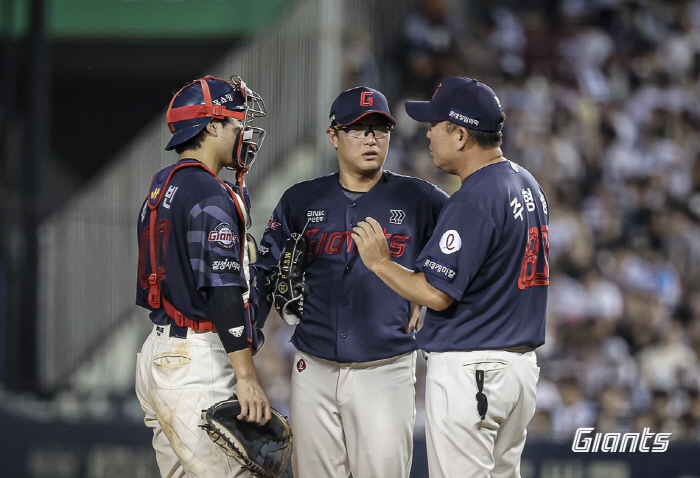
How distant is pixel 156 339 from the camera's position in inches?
134

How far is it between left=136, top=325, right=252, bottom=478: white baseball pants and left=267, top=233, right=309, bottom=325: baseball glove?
0.60 meters

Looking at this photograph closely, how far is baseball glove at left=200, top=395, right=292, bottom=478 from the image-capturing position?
318 centimetres

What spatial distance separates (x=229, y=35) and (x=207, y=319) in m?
8.31

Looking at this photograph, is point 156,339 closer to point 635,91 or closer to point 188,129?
point 188,129

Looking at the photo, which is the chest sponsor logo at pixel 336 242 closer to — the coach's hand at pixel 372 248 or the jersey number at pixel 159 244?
the coach's hand at pixel 372 248

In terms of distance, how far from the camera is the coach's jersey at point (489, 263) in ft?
11.1

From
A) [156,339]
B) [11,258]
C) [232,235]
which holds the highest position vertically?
[232,235]

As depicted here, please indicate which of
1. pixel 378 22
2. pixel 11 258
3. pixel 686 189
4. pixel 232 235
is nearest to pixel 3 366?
pixel 11 258

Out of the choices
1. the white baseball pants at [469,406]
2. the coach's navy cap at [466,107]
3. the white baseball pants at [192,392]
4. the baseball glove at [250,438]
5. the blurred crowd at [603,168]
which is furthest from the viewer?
the blurred crowd at [603,168]

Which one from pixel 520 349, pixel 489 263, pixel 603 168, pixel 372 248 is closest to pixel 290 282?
pixel 372 248

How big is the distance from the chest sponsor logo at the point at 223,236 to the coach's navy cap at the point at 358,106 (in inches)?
36.9

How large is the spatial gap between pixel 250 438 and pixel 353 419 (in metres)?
0.77

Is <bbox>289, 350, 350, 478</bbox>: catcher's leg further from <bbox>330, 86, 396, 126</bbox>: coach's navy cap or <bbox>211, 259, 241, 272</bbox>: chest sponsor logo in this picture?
<bbox>330, 86, 396, 126</bbox>: coach's navy cap

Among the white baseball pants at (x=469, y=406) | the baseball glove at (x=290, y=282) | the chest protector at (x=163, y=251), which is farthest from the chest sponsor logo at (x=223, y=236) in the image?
the white baseball pants at (x=469, y=406)
